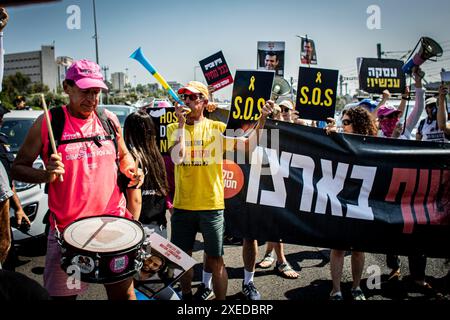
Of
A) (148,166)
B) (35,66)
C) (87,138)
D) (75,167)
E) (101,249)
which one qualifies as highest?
(35,66)

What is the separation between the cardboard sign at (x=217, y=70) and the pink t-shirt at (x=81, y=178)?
4.02 meters

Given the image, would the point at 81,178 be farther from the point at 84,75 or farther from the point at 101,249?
the point at 84,75

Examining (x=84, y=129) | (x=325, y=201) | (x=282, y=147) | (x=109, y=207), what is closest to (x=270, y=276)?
(x=325, y=201)

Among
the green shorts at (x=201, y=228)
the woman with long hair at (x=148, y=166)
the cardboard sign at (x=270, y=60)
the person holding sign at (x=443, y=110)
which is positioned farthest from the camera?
the cardboard sign at (x=270, y=60)

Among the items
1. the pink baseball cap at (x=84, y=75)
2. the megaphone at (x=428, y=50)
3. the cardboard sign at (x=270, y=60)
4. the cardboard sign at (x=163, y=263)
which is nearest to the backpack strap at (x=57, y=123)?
the pink baseball cap at (x=84, y=75)

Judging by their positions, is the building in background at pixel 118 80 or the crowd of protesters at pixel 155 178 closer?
the crowd of protesters at pixel 155 178

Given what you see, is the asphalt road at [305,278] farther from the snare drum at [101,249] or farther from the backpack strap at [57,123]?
the backpack strap at [57,123]

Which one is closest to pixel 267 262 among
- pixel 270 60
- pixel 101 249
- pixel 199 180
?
pixel 199 180

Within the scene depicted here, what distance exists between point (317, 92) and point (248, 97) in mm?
900

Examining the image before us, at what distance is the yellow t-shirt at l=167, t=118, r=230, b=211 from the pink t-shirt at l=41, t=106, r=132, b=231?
3.07 feet

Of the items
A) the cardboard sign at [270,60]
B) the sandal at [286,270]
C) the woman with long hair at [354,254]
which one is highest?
the cardboard sign at [270,60]

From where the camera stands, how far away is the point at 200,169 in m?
3.38

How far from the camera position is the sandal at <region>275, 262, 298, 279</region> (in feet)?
14.2

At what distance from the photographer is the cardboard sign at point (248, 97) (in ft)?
12.5
